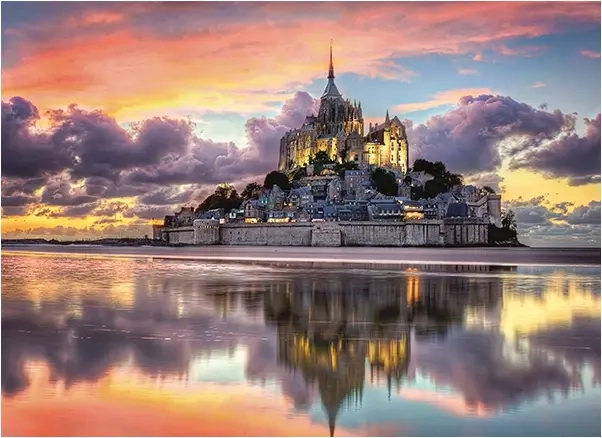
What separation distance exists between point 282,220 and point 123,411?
56938 mm

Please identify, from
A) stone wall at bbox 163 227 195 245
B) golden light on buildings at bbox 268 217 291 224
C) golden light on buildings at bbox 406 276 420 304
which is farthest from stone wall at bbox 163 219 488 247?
golden light on buildings at bbox 406 276 420 304

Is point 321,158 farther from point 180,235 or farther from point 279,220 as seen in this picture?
point 180,235

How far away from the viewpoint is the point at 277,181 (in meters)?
70.4

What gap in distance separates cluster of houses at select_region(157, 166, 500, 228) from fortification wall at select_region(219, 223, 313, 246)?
2.83 ft

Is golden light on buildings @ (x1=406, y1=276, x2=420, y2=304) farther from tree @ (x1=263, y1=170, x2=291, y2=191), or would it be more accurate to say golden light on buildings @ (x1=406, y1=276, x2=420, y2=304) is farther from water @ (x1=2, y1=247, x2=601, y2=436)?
tree @ (x1=263, y1=170, x2=291, y2=191)

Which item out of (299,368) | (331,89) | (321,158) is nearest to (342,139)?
(321,158)

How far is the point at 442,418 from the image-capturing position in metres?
5.57

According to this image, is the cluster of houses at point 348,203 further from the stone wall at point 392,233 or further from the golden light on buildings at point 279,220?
the stone wall at point 392,233

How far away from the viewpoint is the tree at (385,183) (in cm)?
6378

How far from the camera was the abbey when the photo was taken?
70.5m

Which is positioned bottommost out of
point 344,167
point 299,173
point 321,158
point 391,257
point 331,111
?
point 391,257

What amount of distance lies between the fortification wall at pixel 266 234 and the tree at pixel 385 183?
27.5 ft

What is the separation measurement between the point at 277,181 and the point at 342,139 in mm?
8429

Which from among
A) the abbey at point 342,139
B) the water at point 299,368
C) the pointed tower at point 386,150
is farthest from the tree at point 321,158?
the water at point 299,368
